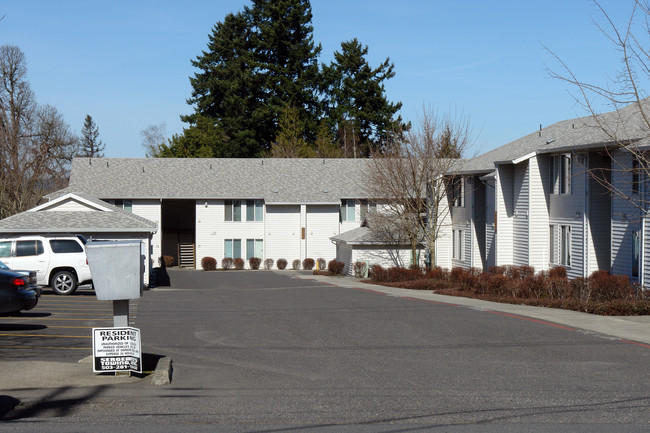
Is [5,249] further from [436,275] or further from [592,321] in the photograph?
[592,321]

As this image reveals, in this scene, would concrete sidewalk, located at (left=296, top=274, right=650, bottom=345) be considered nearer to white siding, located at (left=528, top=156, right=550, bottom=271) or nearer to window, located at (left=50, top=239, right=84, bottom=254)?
white siding, located at (left=528, top=156, right=550, bottom=271)

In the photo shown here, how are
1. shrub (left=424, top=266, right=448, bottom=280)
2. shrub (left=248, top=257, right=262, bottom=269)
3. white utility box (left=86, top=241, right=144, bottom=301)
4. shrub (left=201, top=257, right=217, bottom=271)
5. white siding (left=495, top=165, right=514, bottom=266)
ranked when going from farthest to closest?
shrub (left=248, top=257, right=262, bottom=269), shrub (left=201, top=257, right=217, bottom=271), shrub (left=424, top=266, right=448, bottom=280), white siding (left=495, top=165, right=514, bottom=266), white utility box (left=86, top=241, right=144, bottom=301)

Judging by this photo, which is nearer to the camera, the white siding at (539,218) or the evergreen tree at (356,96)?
the white siding at (539,218)

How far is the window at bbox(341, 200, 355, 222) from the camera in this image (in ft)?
187

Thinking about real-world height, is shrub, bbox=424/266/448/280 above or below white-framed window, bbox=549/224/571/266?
below

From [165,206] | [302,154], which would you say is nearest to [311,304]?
[165,206]

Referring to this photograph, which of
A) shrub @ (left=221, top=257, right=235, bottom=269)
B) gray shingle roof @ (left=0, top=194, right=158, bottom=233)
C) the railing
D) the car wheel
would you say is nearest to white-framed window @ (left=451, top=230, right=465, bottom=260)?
gray shingle roof @ (left=0, top=194, right=158, bottom=233)

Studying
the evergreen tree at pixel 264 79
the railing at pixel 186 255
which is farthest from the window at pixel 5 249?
the evergreen tree at pixel 264 79

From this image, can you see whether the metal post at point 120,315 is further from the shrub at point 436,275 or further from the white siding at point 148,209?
the white siding at point 148,209

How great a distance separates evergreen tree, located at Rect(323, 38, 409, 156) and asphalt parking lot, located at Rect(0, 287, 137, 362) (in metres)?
57.4

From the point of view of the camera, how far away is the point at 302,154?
74250 mm

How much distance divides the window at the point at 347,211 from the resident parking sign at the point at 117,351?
4613 centimetres

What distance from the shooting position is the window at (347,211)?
57.0 metres

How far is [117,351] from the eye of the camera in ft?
36.1
